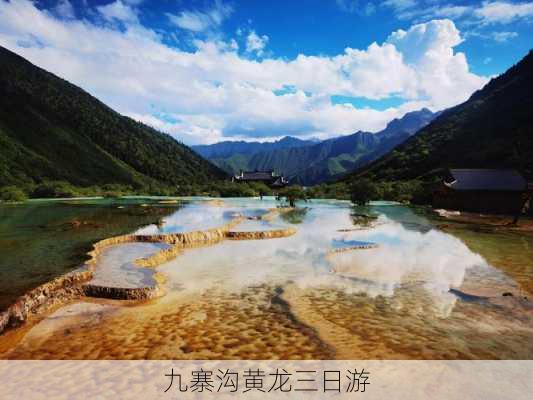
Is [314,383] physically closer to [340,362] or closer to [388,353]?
[340,362]

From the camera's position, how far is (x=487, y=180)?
5028 centimetres

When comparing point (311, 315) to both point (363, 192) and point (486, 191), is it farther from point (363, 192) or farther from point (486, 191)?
point (363, 192)

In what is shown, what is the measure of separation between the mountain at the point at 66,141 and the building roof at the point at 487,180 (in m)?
101

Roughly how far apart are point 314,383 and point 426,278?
10.8 metres

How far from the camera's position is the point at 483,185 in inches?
1960

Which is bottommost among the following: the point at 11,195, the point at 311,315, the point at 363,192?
the point at 311,315

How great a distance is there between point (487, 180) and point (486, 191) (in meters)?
2.04

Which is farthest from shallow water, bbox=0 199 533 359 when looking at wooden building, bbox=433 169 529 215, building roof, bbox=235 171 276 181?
building roof, bbox=235 171 276 181

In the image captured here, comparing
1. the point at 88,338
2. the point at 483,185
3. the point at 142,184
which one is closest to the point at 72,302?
the point at 88,338

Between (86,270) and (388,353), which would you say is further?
(86,270)

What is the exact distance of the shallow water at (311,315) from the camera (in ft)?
29.7

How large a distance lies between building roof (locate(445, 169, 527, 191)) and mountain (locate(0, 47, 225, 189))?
3982 inches

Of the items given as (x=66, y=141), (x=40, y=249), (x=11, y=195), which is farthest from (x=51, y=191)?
(x=40, y=249)

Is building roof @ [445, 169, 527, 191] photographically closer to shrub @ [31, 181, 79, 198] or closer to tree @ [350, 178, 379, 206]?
tree @ [350, 178, 379, 206]
